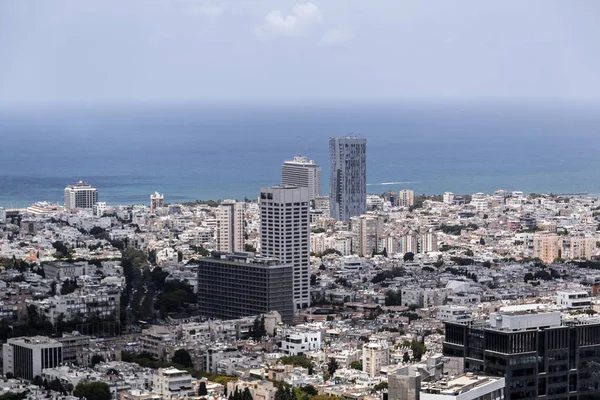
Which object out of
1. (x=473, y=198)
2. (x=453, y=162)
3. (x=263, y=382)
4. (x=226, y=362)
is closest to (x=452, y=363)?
(x=263, y=382)

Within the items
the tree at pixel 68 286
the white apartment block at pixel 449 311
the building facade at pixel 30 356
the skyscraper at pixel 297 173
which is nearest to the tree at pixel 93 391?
the building facade at pixel 30 356

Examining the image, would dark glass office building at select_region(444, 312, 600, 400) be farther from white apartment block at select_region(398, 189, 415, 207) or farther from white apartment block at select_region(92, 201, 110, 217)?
white apartment block at select_region(398, 189, 415, 207)

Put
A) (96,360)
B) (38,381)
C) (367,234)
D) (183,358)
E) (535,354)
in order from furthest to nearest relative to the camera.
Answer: (367,234)
(183,358)
(96,360)
(38,381)
(535,354)

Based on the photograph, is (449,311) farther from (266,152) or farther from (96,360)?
(266,152)

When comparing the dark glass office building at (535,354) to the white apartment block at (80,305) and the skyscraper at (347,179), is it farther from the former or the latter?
the skyscraper at (347,179)

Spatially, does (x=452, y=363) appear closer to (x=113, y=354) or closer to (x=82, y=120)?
(x=113, y=354)

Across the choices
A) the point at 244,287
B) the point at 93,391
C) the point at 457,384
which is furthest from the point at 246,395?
the point at 244,287
